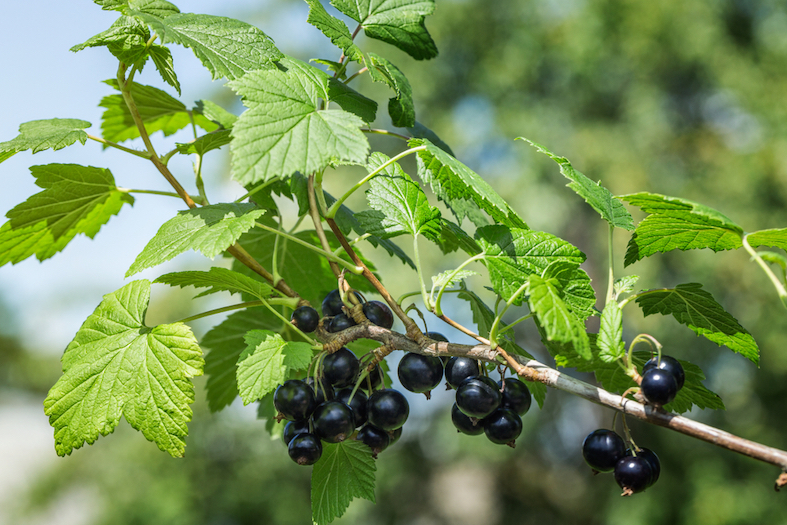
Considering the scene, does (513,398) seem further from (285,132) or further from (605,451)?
(285,132)

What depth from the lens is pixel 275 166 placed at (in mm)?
388

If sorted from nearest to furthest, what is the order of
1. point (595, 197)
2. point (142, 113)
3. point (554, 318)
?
point (554, 318), point (595, 197), point (142, 113)

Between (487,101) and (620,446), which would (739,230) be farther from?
(487,101)

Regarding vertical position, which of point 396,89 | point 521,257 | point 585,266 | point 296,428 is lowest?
point 585,266

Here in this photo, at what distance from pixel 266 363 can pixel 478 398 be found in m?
0.18

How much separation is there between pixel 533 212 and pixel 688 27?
2.92m

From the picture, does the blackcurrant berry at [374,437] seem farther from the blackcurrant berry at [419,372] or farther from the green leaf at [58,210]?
the green leaf at [58,210]

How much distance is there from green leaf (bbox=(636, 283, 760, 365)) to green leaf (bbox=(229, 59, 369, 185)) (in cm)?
30

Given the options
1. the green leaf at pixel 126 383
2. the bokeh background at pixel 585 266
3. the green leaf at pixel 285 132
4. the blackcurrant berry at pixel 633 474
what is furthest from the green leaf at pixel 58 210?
the bokeh background at pixel 585 266

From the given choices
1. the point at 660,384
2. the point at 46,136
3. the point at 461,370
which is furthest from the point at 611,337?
the point at 46,136

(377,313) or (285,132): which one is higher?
(285,132)

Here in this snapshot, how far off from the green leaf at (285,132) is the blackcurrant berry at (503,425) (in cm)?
26

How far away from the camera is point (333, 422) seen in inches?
18.2

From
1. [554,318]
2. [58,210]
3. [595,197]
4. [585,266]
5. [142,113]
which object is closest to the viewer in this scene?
[554,318]
